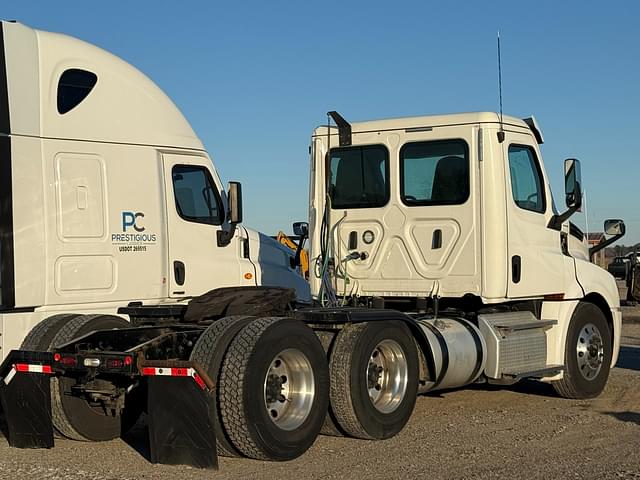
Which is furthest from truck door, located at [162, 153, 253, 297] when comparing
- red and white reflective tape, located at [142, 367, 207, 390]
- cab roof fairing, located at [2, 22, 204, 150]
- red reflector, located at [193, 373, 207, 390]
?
red reflector, located at [193, 373, 207, 390]

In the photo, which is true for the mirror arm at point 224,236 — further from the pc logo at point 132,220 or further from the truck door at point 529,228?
the truck door at point 529,228

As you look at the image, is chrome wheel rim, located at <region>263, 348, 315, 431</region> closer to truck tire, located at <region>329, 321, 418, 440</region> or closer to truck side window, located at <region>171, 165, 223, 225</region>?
truck tire, located at <region>329, 321, 418, 440</region>

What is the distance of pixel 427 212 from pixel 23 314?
4.26 m

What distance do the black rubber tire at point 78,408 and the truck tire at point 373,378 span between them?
2036 mm

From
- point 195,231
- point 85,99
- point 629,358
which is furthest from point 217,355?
point 629,358

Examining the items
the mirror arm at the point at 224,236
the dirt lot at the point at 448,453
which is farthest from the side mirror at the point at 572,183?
the mirror arm at the point at 224,236

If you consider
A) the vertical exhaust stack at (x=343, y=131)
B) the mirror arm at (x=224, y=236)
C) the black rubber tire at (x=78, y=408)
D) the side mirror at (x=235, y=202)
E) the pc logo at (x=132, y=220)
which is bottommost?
the black rubber tire at (x=78, y=408)

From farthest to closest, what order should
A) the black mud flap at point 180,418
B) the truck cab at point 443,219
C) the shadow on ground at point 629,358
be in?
the shadow on ground at point 629,358 → the truck cab at point 443,219 → the black mud flap at point 180,418

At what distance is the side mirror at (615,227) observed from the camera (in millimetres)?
11773

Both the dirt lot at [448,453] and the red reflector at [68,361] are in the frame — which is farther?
the red reflector at [68,361]

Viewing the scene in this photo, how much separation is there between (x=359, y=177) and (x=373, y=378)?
2930 mm

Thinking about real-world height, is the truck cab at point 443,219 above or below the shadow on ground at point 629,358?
above

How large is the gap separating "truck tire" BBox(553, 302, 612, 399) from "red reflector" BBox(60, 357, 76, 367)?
5622mm

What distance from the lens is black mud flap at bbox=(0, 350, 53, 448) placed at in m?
8.09
